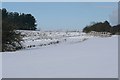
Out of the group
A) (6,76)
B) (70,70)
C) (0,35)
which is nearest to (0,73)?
(6,76)

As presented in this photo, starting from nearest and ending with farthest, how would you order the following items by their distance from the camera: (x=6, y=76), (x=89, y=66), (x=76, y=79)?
(x=76, y=79), (x=6, y=76), (x=89, y=66)

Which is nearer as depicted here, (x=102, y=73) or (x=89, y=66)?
(x=102, y=73)

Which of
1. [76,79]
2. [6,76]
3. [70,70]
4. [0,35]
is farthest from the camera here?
[0,35]

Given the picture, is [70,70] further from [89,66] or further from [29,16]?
[29,16]

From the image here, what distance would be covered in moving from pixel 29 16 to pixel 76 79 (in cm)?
6469

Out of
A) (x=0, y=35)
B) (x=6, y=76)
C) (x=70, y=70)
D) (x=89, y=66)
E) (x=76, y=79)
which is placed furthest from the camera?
(x=0, y=35)

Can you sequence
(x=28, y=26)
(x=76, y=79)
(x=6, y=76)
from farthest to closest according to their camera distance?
(x=28, y=26) < (x=6, y=76) < (x=76, y=79)

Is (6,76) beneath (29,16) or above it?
beneath

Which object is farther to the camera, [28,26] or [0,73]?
[28,26]

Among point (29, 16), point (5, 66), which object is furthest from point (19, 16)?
point (5, 66)

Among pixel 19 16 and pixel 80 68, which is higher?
pixel 19 16

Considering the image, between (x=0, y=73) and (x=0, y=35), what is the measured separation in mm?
11295

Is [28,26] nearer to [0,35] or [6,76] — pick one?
[0,35]

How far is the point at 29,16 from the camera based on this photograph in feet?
230
